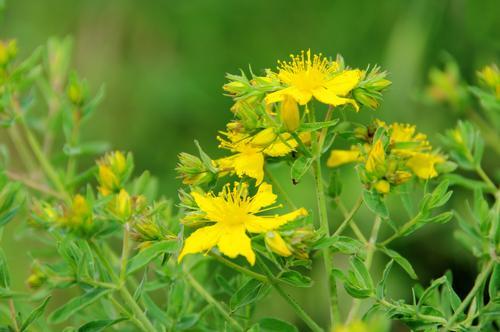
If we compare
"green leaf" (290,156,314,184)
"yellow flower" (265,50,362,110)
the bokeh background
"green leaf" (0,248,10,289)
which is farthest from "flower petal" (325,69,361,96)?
the bokeh background

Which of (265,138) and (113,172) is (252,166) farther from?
(113,172)

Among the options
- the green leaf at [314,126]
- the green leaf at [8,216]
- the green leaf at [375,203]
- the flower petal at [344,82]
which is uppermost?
the flower petal at [344,82]

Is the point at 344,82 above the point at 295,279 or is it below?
above

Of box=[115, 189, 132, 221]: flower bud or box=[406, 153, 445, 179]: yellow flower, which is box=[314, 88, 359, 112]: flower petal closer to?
box=[406, 153, 445, 179]: yellow flower

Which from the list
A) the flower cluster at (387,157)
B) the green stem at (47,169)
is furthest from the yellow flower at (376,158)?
the green stem at (47,169)

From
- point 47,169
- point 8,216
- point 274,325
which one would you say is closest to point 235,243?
point 274,325

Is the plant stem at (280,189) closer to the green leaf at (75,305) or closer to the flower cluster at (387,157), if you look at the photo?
the flower cluster at (387,157)

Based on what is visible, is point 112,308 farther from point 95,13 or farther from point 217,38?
point 95,13
